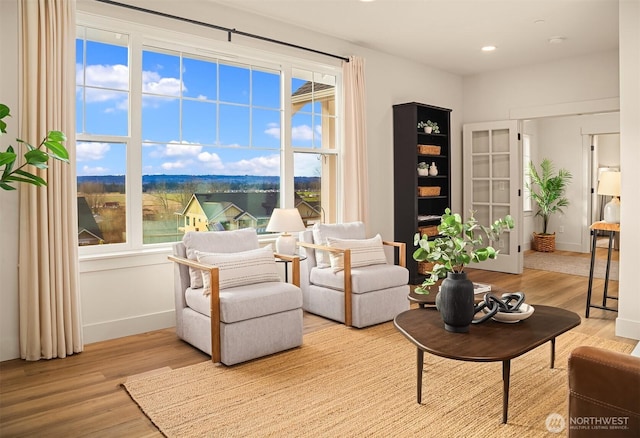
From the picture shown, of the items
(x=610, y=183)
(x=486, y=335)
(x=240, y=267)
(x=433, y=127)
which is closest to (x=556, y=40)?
(x=433, y=127)

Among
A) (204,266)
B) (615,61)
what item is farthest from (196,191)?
(615,61)

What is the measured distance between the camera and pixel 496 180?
6.87 m

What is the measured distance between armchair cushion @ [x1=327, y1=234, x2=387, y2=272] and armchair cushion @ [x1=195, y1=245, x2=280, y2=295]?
735mm

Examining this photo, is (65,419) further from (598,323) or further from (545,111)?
(545,111)

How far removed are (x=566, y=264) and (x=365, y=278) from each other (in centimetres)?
466

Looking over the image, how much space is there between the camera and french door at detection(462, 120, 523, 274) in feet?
21.9

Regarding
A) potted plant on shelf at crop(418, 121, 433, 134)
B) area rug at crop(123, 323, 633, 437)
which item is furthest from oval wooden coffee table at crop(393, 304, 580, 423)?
potted plant on shelf at crop(418, 121, 433, 134)

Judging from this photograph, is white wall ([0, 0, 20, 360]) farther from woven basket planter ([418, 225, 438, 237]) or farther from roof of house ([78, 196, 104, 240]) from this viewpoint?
woven basket planter ([418, 225, 438, 237])

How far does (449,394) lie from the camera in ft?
9.12

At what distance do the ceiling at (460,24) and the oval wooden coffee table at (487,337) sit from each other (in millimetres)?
2897

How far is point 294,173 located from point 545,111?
3.59m

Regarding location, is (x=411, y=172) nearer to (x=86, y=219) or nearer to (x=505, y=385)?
(x=86, y=219)

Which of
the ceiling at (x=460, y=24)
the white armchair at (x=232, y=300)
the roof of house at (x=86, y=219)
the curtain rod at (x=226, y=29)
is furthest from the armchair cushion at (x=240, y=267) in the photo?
the ceiling at (x=460, y=24)

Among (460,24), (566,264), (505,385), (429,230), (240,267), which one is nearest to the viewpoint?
(505,385)
